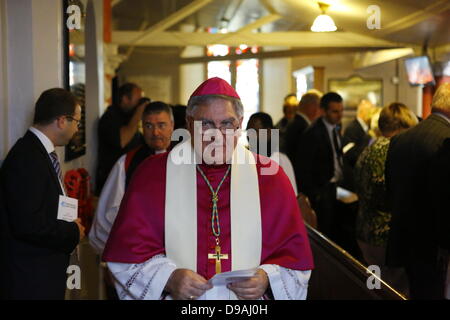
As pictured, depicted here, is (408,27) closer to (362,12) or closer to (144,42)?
(362,12)

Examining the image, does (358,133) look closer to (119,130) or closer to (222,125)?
(119,130)

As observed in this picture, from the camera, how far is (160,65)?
18875 mm

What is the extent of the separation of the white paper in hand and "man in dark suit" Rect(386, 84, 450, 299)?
223 cm

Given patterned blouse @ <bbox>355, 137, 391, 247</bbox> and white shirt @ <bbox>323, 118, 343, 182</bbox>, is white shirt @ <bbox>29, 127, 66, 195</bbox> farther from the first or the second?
white shirt @ <bbox>323, 118, 343, 182</bbox>

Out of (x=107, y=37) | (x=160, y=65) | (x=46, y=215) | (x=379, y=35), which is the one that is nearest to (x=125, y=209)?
(x=46, y=215)

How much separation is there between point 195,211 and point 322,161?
416 cm

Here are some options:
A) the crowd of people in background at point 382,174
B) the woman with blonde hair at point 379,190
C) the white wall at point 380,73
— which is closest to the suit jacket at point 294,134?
the crowd of people in background at point 382,174

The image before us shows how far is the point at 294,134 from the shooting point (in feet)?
24.5

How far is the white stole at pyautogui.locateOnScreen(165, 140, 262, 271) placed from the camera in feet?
8.52

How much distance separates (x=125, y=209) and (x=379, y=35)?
931cm

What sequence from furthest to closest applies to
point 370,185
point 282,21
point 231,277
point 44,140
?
point 282,21, point 370,185, point 44,140, point 231,277

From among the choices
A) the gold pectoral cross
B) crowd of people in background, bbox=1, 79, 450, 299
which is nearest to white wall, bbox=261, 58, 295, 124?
crowd of people in background, bbox=1, 79, 450, 299

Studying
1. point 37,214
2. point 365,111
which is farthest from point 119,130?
point 365,111

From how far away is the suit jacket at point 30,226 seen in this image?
3090 mm
